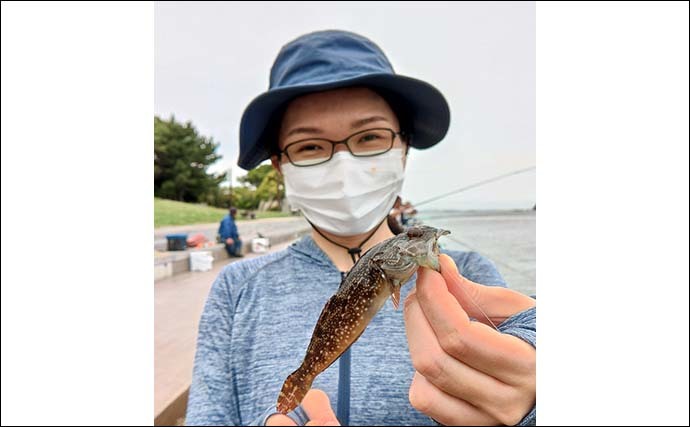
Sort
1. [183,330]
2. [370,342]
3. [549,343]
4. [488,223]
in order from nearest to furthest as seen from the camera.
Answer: [549,343], [488,223], [370,342], [183,330]

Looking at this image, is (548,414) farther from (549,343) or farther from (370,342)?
(370,342)

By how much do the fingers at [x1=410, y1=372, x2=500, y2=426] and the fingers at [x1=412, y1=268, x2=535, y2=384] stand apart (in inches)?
1.2

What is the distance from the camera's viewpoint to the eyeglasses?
461 millimetres

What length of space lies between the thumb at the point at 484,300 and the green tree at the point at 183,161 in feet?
1.55

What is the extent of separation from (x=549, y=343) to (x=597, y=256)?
65 millimetres

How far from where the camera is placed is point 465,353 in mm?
309

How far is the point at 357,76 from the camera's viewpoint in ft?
1.45

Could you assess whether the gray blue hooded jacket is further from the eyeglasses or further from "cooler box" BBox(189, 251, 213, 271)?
"cooler box" BBox(189, 251, 213, 271)

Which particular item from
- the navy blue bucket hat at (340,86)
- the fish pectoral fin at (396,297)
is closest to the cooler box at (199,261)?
the navy blue bucket hat at (340,86)

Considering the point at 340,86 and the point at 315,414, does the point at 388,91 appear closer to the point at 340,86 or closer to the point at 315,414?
the point at 340,86

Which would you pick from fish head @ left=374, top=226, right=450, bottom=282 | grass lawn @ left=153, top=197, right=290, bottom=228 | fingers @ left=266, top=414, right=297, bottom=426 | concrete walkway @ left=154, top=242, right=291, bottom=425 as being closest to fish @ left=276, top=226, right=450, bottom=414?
fish head @ left=374, top=226, right=450, bottom=282

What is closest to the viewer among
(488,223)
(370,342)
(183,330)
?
(488,223)

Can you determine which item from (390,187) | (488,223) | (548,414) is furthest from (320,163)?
(548,414)

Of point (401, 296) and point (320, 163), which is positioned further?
point (320, 163)
